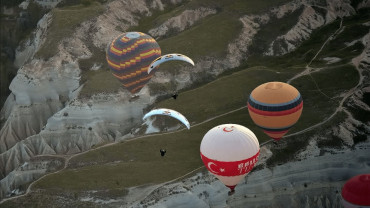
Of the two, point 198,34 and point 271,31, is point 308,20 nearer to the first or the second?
point 271,31

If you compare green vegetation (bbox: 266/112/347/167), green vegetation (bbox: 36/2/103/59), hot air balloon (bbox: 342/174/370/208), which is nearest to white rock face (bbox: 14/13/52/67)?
green vegetation (bbox: 36/2/103/59)

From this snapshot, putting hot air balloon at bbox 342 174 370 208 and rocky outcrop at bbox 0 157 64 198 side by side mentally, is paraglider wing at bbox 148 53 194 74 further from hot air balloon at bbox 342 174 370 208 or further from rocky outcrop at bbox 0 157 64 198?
hot air balloon at bbox 342 174 370 208

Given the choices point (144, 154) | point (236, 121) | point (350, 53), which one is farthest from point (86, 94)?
point (350, 53)

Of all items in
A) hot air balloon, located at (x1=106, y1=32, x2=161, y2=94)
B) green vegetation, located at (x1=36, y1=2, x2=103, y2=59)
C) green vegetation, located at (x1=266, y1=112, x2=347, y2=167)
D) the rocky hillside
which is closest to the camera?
green vegetation, located at (x1=266, y1=112, x2=347, y2=167)

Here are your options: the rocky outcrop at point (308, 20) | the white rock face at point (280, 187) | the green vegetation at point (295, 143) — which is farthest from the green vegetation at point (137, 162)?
the rocky outcrop at point (308, 20)

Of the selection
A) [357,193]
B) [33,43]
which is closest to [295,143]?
[357,193]

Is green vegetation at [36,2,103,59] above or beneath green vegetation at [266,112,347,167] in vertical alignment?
above
